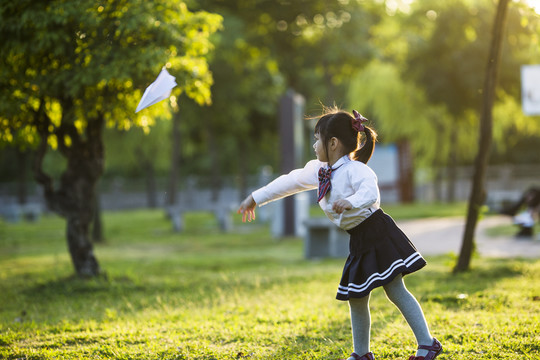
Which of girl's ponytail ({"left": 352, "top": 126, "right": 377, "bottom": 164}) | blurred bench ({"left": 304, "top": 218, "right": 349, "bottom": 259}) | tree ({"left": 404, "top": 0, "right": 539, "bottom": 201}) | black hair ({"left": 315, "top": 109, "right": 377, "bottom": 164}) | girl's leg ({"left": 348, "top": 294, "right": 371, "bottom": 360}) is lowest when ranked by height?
blurred bench ({"left": 304, "top": 218, "right": 349, "bottom": 259})

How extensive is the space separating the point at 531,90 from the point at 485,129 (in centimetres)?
110

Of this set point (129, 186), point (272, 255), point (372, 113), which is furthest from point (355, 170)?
point (129, 186)

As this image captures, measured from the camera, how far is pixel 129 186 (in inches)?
1535

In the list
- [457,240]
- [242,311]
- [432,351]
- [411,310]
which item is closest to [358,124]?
[411,310]

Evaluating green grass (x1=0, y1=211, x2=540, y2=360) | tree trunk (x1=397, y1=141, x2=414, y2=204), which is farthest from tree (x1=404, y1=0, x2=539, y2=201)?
green grass (x1=0, y1=211, x2=540, y2=360)

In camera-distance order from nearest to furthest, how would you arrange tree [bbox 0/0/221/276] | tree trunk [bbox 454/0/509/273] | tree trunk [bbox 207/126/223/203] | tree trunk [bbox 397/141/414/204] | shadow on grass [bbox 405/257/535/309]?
shadow on grass [bbox 405/257/535/309] → tree [bbox 0/0/221/276] → tree trunk [bbox 454/0/509/273] → tree trunk [bbox 207/126/223/203] → tree trunk [bbox 397/141/414/204]

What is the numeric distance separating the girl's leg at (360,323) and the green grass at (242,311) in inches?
13.3

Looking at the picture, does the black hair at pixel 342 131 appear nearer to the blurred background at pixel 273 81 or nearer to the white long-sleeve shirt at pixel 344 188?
the white long-sleeve shirt at pixel 344 188

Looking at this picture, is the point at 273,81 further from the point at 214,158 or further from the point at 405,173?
the point at 405,173

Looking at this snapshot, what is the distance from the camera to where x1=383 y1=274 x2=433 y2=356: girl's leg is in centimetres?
372

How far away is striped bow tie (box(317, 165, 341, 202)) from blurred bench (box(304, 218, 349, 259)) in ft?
24.7

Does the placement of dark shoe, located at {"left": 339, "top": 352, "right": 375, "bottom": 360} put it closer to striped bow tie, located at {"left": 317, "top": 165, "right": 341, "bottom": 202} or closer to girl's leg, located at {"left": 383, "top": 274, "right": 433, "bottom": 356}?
girl's leg, located at {"left": 383, "top": 274, "right": 433, "bottom": 356}

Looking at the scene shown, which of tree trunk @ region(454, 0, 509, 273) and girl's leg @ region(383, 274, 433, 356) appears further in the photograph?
tree trunk @ region(454, 0, 509, 273)

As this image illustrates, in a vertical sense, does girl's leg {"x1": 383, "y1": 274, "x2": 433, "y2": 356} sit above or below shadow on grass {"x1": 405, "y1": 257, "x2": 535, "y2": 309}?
above
